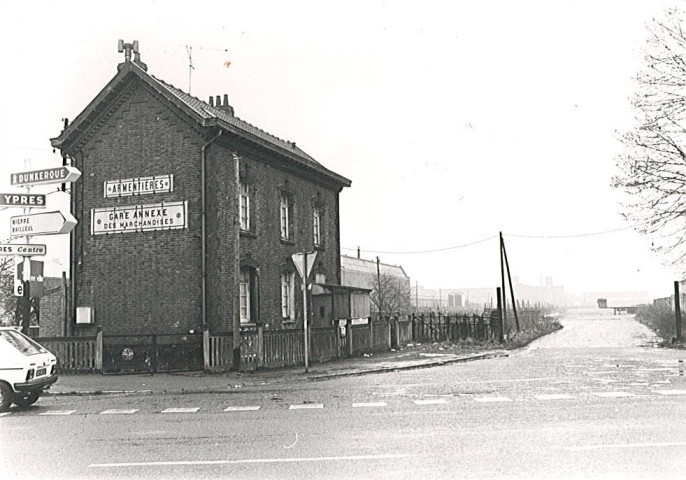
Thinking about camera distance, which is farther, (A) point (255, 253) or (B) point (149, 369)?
(A) point (255, 253)

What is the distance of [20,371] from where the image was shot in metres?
13.2

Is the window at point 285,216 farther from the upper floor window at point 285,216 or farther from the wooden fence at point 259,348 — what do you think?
the wooden fence at point 259,348

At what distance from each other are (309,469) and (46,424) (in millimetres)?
5675

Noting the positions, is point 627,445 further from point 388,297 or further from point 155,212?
point 388,297

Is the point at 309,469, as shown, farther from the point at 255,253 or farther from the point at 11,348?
the point at 255,253

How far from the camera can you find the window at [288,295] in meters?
27.1

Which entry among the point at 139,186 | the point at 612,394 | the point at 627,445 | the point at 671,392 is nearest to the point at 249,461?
the point at 627,445

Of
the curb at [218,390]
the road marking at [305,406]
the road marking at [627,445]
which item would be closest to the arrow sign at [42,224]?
the curb at [218,390]

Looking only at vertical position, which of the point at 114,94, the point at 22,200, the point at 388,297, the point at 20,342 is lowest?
the point at 20,342

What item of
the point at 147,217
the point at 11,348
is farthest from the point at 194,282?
the point at 11,348

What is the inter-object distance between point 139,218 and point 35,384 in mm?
9897

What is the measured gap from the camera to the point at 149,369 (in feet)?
65.1

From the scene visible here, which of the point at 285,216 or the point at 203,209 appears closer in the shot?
the point at 203,209

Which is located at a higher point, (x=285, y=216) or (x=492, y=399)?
(x=285, y=216)
